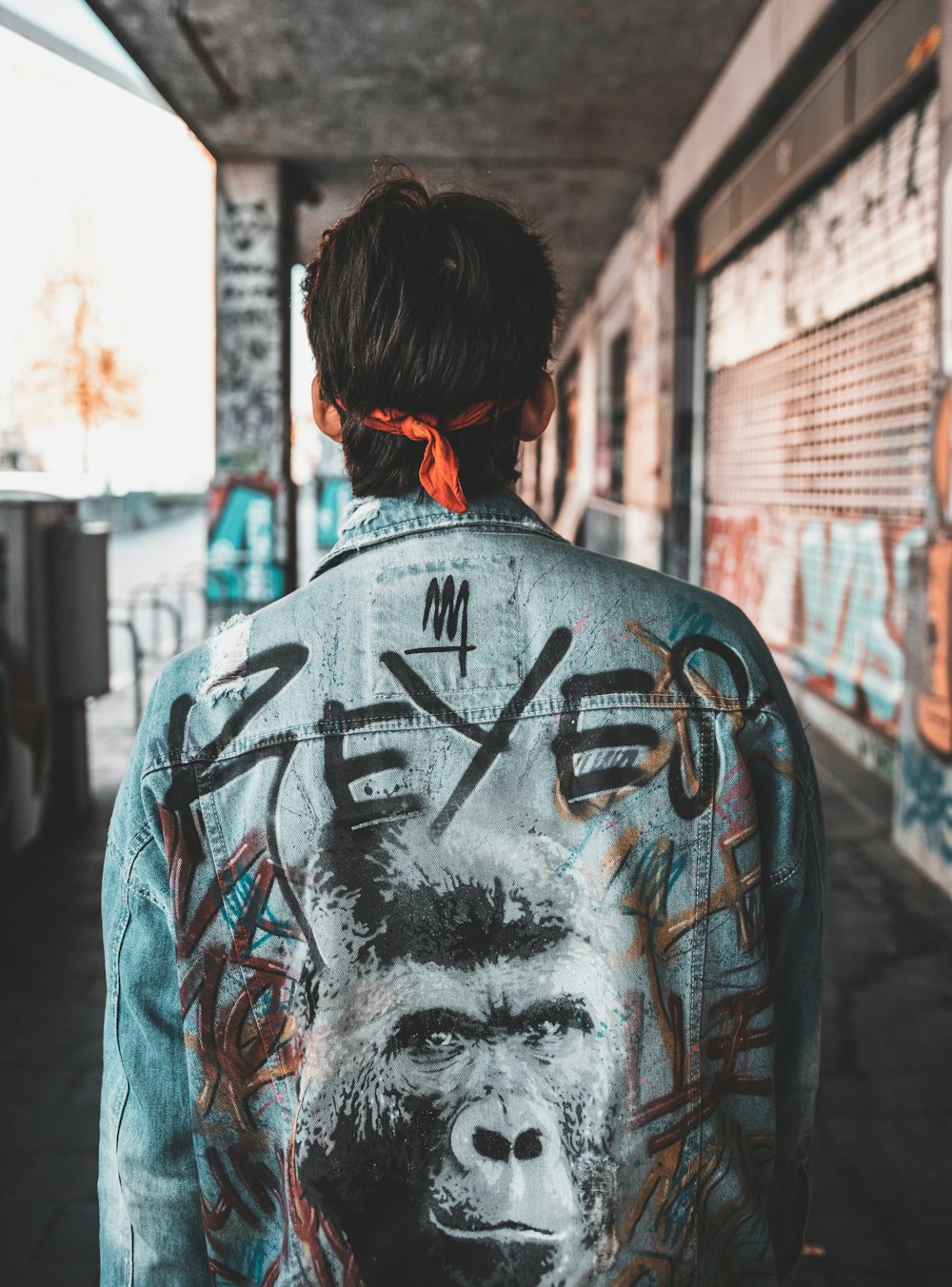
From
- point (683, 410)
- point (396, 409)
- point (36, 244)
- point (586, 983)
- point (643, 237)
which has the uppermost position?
point (36, 244)

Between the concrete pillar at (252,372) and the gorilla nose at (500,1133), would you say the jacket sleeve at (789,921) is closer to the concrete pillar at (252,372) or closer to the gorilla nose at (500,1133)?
the gorilla nose at (500,1133)

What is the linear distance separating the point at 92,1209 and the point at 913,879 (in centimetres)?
379

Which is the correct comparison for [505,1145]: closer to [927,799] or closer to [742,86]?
[927,799]

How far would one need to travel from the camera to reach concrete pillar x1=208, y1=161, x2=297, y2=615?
10805mm

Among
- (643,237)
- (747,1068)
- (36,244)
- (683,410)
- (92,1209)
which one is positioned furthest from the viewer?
(36,244)

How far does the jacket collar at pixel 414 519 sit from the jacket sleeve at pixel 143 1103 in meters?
0.40

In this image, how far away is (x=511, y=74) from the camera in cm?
830

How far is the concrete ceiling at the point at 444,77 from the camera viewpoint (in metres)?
7.32

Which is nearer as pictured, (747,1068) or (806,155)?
(747,1068)

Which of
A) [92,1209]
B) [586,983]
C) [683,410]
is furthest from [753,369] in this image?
[586,983]

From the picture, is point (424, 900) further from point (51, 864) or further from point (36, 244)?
point (36, 244)

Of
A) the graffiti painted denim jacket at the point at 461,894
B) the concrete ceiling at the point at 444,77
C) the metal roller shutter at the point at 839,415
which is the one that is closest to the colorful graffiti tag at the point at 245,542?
the concrete ceiling at the point at 444,77

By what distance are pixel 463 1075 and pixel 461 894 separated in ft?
0.67

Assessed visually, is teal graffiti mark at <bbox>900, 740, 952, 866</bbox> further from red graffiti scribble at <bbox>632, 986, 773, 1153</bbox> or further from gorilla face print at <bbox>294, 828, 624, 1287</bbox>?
gorilla face print at <bbox>294, 828, 624, 1287</bbox>
